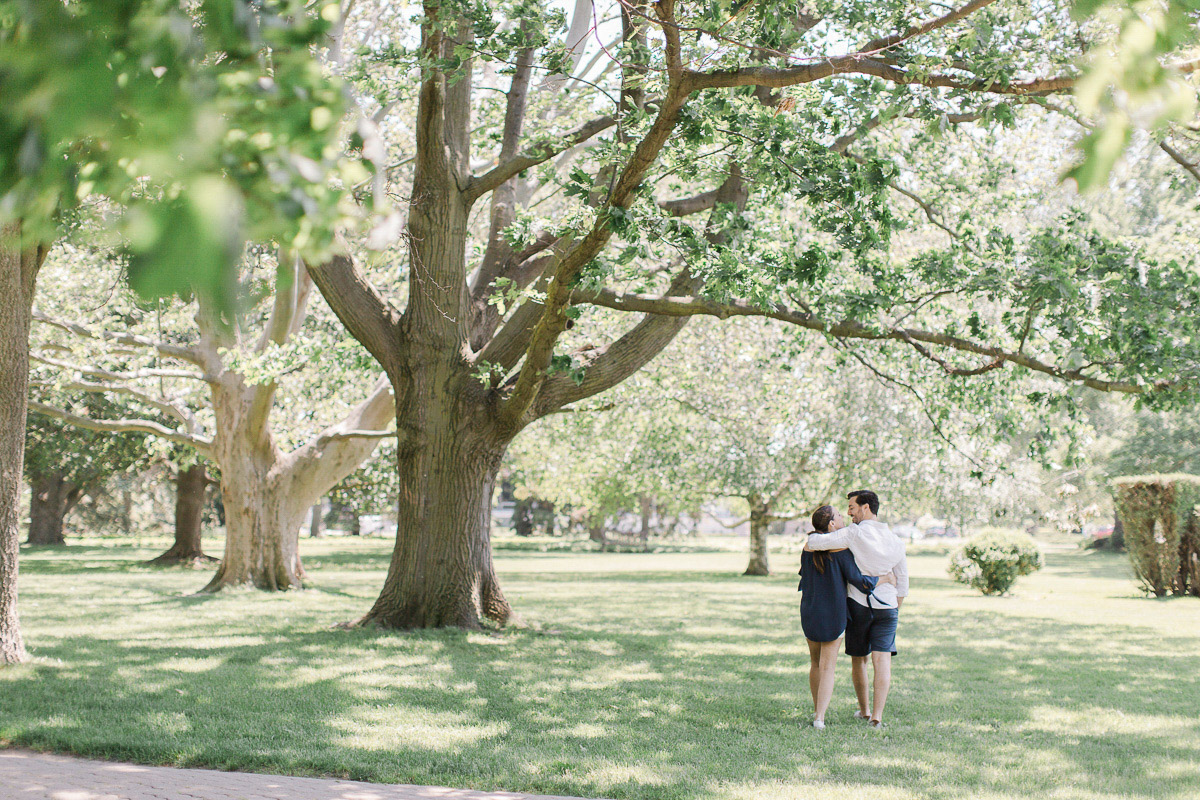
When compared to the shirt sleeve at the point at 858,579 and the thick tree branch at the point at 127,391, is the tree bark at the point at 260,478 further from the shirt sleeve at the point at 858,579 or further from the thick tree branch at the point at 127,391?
the shirt sleeve at the point at 858,579

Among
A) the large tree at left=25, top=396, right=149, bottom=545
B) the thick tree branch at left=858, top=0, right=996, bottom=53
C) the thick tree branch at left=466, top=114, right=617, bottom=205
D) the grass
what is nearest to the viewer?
the thick tree branch at left=858, top=0, right=996, bottom=53

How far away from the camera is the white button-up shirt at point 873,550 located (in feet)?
24.2

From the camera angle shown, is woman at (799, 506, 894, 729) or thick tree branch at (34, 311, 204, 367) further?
thick tree branch at (34, 311, 204, 367)

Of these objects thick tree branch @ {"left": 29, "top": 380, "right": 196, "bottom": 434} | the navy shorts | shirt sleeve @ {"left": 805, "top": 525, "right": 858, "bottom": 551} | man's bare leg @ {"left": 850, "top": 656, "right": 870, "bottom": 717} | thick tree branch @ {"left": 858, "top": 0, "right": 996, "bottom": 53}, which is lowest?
man's bare leg @ {"left": 850, "top": 656, "right": 870, "bottom": 717}

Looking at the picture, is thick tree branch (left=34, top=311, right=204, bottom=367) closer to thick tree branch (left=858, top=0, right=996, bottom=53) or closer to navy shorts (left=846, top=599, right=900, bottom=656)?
navy shorts (left=846, top=599, right=900, bottom=656)

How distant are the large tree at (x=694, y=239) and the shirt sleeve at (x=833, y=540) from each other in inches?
87.3

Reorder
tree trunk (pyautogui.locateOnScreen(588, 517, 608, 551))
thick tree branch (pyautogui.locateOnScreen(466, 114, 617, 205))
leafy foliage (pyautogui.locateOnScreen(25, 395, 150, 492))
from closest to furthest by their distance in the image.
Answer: thick tree branch (pyautogui.locateOnScreen(466, 114, 617, 205)), leafy foliage (pyautogui.locateOnScreen(25, 395, 150, 492)), tree trunk (pyautogui.locateOnScreen(588, 517, 608, 551))

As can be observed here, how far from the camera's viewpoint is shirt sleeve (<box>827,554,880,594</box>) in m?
7.51

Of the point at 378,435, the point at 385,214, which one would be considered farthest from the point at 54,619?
the point at 385,214

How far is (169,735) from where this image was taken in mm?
6719

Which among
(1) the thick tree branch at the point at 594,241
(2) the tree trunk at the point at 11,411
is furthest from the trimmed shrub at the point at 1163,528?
(2) the tree trunk at the point at 11,411

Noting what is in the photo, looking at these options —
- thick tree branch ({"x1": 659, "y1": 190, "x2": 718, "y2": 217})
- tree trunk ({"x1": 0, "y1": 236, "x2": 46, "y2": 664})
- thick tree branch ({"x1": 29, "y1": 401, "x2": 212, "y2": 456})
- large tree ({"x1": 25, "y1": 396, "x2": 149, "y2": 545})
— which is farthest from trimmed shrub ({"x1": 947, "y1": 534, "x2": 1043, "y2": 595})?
large tree ({"x1": 25, "y1": 396, "x2": 149, "y2": 545})

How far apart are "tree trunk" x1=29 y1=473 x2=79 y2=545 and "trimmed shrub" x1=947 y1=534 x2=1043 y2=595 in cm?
3441

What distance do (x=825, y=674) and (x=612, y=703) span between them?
6.44 feet
